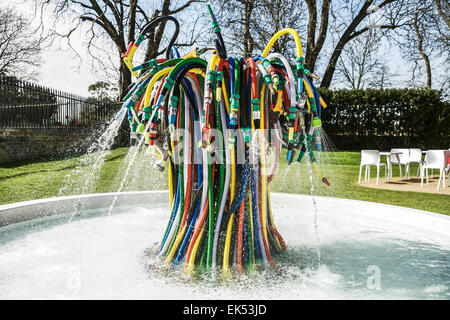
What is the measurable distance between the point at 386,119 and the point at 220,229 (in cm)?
1418

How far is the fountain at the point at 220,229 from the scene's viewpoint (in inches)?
77.7

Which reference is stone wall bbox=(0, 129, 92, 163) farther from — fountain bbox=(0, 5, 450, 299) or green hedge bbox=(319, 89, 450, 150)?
green hedge bbox=(319, 89, 450, 150)

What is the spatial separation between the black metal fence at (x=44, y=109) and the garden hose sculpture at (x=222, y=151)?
11.1m

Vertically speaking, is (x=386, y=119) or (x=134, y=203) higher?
(x=386, y=119)

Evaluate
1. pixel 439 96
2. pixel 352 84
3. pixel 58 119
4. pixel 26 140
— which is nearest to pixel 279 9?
pixel 439 96

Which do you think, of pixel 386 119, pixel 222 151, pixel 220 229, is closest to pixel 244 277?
pixel 220 229

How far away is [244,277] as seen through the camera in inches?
83.8

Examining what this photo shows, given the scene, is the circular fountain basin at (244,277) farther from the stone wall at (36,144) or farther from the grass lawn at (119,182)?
the stone wall at (36,144)

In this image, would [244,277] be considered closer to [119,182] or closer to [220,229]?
[220,229]

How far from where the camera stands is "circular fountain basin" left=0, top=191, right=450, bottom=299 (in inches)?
79.0

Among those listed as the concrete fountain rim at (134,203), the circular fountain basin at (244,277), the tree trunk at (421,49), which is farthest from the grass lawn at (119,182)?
the tree trunk at (421,49)

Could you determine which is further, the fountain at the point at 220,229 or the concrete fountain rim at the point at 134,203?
the concrete fountain rim at the point at 134,203

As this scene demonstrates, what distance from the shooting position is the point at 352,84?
26.5 m
